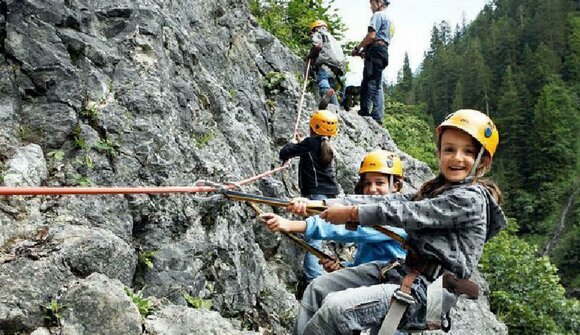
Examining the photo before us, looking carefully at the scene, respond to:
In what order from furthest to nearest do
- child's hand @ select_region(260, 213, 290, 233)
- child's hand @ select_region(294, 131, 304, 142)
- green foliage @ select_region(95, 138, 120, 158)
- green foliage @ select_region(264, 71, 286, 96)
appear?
green foliage @ select_region(264, 71, 286, 96) → child's hand @ select_region(294, 131, 304, 142) → green foliage @ select_region(95, 138, 120, 158) → child's hand @ select_region(260, 213, 290, 233)

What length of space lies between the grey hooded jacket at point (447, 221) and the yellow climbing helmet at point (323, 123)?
411 centimetres

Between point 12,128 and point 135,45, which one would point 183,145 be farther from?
point 12,128

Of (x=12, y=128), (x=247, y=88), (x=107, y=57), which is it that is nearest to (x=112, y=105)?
(x=107, y=57)

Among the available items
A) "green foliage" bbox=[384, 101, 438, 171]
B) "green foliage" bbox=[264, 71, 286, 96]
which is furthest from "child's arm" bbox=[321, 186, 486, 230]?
"green foliage" bbox=[384, 101, 438, 171]

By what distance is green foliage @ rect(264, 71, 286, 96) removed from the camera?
1131 centimetres

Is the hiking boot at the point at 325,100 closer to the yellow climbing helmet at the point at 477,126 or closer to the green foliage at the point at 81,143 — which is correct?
the green foliage at the point at 81,143

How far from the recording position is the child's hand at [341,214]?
11.8ft

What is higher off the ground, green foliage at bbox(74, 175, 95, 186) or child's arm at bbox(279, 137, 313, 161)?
child's arm at bbox(279, 137, 313, 161)

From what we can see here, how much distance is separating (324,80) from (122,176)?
8639mm

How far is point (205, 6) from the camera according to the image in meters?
9.98

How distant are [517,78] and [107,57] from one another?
8584 centimetres

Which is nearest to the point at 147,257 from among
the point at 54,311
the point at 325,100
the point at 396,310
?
the point at 54,311

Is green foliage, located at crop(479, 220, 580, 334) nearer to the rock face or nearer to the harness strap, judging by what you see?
the rock face

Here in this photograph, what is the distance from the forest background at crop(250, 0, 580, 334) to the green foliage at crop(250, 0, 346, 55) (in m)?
0.03
